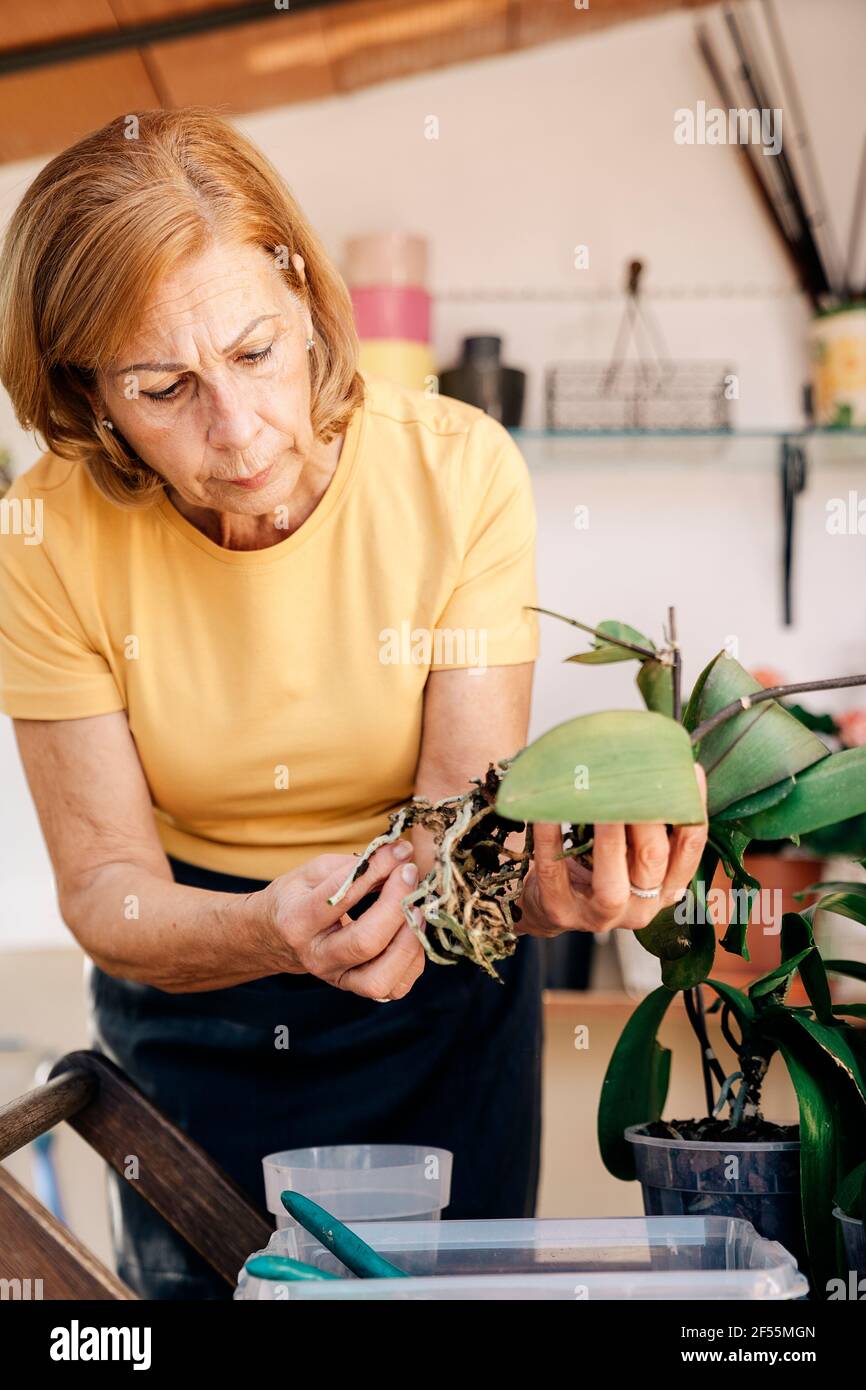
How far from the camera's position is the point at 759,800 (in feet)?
2.30

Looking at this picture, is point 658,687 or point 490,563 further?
point 490,563

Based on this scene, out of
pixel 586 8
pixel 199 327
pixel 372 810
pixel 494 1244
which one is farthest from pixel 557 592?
pixel 494 1244

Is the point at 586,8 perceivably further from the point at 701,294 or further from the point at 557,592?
the point at 557,592

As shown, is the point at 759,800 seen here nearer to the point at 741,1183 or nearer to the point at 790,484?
the point at 741,1183

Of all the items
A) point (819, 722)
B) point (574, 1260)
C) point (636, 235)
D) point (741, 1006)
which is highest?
point (636, 235)

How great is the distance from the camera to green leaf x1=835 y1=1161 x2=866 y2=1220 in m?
0.65

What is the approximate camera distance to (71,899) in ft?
3.51

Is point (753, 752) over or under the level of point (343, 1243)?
over

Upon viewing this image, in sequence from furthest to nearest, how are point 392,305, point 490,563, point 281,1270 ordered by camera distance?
point 392,305, point 490,563, point 281,1270

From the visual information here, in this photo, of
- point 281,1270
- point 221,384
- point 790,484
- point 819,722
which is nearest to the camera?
point 281,1270

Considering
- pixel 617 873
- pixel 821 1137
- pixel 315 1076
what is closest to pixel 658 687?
pixel 617 873

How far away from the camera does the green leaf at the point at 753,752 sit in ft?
2.27

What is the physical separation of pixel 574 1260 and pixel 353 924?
21 cm
